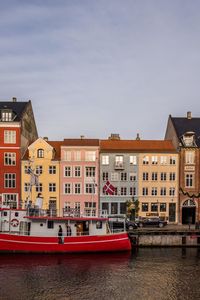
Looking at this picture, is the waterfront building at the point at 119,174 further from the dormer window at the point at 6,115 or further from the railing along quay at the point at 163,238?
the dormer window at the point at 6,115

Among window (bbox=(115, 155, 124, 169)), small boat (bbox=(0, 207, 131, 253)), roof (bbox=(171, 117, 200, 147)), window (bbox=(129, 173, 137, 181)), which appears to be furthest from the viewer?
roof (bbox=(171, 117, 200, 147))

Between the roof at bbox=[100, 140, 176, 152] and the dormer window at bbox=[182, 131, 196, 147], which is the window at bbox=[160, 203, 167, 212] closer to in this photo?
the roof at bbox=[100, 140, 176, 152]

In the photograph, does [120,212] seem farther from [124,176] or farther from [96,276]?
[96,276]

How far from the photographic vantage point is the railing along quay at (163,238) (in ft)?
188

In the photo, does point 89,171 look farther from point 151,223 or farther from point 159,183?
point 151,223

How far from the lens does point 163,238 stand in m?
57.7

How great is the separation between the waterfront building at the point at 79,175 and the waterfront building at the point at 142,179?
4.35ft

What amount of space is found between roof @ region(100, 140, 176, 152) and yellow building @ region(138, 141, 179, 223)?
0.72m

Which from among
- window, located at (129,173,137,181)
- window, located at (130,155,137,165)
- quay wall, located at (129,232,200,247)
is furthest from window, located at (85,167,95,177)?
quay wall, located at (129,232,200,247)

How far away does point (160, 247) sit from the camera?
5709 cm

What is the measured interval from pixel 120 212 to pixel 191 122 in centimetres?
2233

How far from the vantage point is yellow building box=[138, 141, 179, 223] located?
7462 cm

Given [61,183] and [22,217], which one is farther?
[61,183]

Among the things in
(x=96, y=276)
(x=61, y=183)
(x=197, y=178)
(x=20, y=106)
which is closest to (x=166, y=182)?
(x=197, y=178)
